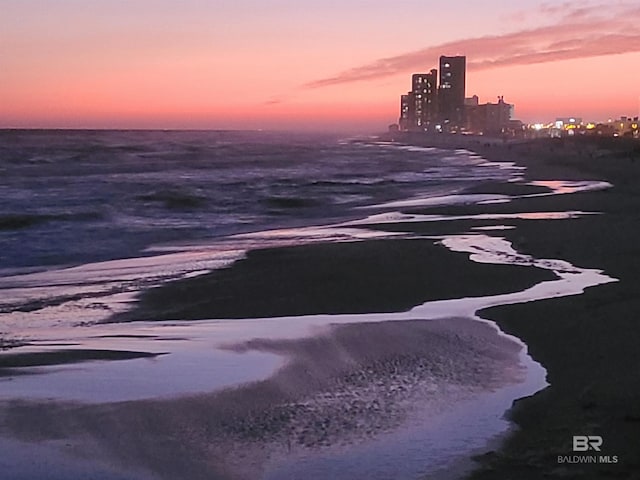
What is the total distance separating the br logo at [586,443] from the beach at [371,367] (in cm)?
5

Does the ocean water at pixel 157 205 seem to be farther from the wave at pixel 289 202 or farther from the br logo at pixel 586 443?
the br logo at pixel 586 443

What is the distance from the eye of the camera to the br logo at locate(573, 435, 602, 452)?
5273 millimetres

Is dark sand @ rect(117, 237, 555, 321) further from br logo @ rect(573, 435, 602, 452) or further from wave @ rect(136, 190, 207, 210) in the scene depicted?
wave @ rect(136, 190, 207, 210)

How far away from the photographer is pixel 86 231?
20.8 meters

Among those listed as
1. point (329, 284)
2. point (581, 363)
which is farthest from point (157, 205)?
point (581, 363)

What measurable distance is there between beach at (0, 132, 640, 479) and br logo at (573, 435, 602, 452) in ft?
0.18

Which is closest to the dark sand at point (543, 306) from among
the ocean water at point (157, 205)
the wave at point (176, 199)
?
the ocean water at point (157, 205)

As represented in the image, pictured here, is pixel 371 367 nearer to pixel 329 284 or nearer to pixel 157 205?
pixel 329 284

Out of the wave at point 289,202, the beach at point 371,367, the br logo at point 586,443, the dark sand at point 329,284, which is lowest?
the wave at point 289,202

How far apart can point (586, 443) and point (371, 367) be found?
262cm

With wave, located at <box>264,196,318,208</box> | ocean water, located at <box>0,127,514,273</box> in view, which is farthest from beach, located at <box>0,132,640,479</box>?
wave, located at <box>264,196,318,208</box>

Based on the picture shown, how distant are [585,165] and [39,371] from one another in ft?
155

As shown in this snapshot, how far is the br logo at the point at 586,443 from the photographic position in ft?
17.3

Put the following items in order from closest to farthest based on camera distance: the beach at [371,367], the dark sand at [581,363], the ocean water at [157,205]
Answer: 1. the dark sand at [581,363]
2. the beach at [371,367]
3. the ocean water at [157,205]
